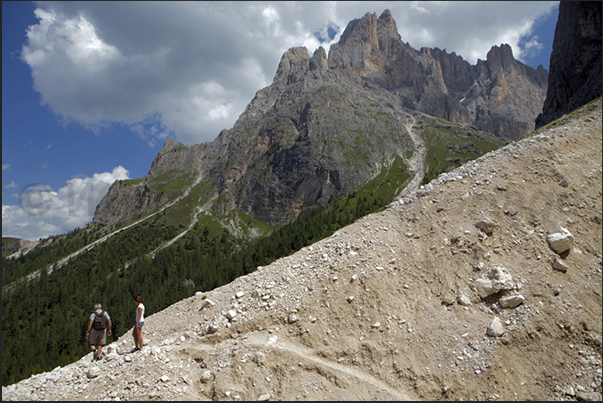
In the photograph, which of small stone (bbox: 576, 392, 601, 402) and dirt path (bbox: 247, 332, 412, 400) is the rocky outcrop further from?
dirt path (bbox: 247, 332, 412, 400)

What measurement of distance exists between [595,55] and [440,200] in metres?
84.6

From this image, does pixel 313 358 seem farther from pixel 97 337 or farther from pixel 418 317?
pixel 97 337

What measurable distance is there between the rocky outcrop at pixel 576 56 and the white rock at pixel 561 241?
72347 mm

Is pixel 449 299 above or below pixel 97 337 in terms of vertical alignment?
below

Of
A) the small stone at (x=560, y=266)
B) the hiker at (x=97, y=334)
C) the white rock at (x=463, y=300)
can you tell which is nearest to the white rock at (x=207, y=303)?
the hiker at (x=97, y=334)

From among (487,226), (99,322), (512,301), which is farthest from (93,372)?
(487,226)

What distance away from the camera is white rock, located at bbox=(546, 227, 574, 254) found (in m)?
14.9

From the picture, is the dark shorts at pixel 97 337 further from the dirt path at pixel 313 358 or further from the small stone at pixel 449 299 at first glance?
the small stone at pixel 449 299

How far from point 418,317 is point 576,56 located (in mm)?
97594

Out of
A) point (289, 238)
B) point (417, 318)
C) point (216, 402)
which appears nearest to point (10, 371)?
point (289, 238)

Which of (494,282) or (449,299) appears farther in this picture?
(449,299)

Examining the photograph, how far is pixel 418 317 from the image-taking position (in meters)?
14.4

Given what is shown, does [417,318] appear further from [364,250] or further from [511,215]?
[511,215]

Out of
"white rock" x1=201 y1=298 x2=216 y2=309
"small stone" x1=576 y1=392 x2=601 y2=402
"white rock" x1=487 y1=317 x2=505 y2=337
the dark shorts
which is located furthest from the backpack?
"small stone" x1=576 y1=392 x2=601 y2=402
